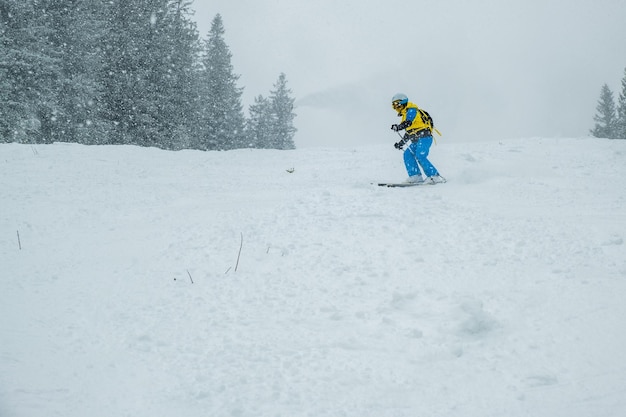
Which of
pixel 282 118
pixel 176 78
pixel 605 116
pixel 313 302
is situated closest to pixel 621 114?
pixel 605 116

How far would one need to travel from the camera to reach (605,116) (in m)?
46.0

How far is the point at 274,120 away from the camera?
40.5m

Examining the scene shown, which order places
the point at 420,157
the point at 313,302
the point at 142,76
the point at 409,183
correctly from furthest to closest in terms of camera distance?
the point at 142,76 → the point at 420,157 → the point at 409,183 → the point at 313,302

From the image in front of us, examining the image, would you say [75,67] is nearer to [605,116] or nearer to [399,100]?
[399,100]

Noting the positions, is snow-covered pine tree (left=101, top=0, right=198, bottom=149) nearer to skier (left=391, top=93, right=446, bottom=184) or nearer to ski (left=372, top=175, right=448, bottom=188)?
skier (left=391, top=93, right=446, bottom=184)

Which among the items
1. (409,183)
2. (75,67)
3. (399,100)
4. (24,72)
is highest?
(75,67)

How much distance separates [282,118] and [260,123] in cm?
210

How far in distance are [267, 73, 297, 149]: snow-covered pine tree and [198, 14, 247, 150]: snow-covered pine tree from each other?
4.12 m

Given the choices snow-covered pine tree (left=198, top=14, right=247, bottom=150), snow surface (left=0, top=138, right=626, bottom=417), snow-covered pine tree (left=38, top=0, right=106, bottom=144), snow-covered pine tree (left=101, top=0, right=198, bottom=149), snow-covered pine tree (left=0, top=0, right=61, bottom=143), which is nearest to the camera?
snow surface (left=0, top=138, right=626, bottom=417)

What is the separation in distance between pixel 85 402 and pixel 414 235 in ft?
12.2

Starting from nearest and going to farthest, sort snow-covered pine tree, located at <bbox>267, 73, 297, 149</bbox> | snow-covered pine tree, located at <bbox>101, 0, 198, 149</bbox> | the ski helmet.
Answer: the ski helmet → snow-covered pine tree, located at <bbox>101, 0, 198, 149</bbox> → snow-covered pine tree, located at <bbox>267, 73, 297, 149</bbox>

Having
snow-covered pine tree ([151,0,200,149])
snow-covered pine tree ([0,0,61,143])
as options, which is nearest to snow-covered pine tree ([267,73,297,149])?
snow-covered pine tree ([151,0,200,149])

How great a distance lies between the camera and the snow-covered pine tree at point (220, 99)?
31969 millimetres

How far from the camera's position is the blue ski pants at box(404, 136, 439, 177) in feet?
27.7
